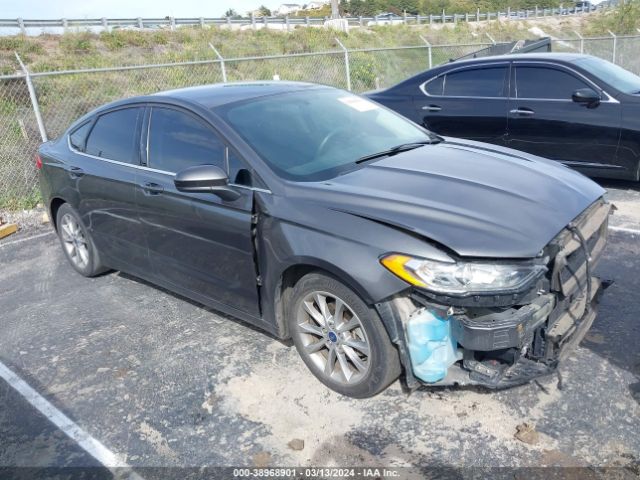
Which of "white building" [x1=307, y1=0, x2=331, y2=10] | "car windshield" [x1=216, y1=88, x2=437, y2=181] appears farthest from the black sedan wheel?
"white building" [x1=307, y1=0, x2=331, y2=10]

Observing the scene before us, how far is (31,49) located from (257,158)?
23.5 meters

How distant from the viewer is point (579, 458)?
2.48 metres

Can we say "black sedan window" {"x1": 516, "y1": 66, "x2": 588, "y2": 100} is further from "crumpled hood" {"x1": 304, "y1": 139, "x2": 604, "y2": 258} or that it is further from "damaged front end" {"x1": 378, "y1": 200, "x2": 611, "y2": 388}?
"damaged front end" {"x1": 378, "y1": 200, "x2": 611, "y2": 388}

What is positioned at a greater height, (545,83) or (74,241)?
(545,83)

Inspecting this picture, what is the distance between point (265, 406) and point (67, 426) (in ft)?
3.67

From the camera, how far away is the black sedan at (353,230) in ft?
8.34

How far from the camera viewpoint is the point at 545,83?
21.2 feet

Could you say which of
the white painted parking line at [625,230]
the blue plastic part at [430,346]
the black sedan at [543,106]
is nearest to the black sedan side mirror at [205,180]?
the blue plastic part at [430,346]

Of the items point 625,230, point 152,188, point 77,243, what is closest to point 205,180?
point 152,188

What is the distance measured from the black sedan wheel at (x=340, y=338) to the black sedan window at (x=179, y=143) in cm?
103

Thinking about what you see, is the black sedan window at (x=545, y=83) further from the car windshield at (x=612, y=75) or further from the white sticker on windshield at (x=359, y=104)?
the white sticker on windshield at (x=359, y=104)

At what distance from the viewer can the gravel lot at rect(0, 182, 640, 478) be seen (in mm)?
2621

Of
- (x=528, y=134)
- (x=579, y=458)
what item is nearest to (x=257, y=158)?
(x=579, y=458)

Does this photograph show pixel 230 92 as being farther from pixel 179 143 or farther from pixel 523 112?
pixel 523 112
